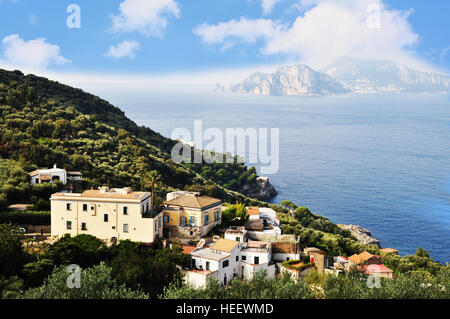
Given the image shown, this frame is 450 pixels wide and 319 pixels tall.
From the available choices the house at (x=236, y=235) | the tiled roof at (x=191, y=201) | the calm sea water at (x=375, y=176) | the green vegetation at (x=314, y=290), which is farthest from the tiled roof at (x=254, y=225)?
the calm sea water at (x=375, y=176)

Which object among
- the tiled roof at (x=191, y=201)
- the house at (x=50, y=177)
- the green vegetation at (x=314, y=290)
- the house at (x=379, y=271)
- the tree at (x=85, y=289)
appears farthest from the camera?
the house at (x=50, y=177)

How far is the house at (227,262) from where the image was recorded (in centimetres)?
1906

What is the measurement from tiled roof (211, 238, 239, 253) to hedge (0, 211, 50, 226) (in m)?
8.69

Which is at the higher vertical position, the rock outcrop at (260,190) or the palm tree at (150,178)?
the palm tree at (150,178)

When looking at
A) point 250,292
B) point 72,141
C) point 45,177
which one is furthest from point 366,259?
point 72,141

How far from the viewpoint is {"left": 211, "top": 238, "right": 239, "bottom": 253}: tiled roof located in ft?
67.9

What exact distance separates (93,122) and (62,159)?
52.3 ft

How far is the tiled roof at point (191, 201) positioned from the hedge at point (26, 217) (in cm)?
610

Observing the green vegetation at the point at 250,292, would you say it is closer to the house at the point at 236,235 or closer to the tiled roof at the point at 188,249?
the tiled roof at the point at 188,249

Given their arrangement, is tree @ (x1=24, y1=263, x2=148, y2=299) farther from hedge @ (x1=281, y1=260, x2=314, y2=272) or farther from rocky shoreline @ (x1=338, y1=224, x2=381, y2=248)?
rocky shoreline @ (x1=338, y1=224, x2=381, y2=248)

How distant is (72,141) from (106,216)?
2045 centimetres

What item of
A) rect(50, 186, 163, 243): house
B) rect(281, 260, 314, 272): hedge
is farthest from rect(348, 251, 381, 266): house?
rect(50, 186, 163, 243): house

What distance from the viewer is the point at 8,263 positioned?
669 inches

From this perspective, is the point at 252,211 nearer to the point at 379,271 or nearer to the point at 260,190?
the point at 379,271
